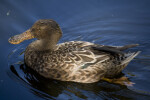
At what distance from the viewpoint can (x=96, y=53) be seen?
492 centimetres

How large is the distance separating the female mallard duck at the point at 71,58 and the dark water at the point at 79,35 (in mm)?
187

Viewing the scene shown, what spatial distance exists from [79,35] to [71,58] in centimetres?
199

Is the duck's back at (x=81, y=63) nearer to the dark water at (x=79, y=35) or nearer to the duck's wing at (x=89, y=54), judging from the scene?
the duck's wing at (x=89, y=54)

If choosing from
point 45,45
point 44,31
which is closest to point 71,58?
point 45,45

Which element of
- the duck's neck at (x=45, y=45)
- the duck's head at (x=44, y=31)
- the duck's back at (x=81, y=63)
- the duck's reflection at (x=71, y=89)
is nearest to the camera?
the duck's reflection at (x=71, y=89)

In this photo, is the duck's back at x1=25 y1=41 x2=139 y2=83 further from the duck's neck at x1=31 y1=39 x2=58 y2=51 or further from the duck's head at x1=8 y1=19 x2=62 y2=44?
the duck's head at x1=8 y1=19 x2=62 y2=44

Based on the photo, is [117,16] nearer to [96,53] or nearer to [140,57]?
[140,57]

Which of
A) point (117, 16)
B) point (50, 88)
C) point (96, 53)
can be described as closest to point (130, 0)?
point (117, 16)

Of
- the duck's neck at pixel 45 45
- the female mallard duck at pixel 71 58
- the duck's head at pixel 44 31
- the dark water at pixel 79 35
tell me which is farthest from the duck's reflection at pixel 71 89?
the duck's head at pixel 44 31

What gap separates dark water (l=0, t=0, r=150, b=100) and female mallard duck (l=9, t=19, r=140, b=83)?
0.19 m

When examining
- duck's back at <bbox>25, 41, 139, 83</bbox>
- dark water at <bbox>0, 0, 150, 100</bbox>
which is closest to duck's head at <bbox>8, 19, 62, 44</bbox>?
duck's back at <bbox>25, 41, 139, 83</bbox>

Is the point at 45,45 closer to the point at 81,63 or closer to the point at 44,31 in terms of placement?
the point at 44,31

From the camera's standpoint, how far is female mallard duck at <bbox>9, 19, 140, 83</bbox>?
15.8 ft

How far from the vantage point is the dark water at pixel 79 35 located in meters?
4.63
